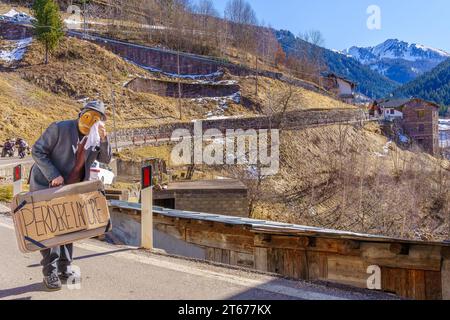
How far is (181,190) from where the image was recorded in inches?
666

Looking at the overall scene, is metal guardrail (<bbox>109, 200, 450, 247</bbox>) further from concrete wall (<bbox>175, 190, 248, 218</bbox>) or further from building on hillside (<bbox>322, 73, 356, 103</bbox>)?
building on hillside (<bbox>322, 73, 356, 103</bbox>)

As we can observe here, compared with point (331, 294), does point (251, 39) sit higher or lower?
higher

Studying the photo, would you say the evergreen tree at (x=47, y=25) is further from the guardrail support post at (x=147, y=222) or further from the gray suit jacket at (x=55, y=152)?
the gray suit jacket at (x=55, y=152)

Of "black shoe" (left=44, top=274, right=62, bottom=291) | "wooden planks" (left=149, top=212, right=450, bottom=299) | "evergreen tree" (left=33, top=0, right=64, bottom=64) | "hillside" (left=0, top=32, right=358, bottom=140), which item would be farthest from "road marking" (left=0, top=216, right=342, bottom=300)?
"evergreen tree" (left=33, top=0, right=64, bottom=64)

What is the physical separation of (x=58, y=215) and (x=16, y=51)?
60.1 meters

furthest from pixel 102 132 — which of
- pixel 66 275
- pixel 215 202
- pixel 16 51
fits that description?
pixel 16 51

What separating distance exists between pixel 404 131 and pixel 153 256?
65040 millimetres

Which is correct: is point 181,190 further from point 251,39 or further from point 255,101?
point 251,39

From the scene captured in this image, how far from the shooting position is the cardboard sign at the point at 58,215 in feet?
13.5

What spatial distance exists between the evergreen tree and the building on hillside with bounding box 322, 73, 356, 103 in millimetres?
54197

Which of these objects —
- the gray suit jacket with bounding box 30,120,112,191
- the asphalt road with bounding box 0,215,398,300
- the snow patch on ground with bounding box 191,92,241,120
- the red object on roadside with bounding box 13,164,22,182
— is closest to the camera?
the gray suit jacket with bounding box 30,120,112,191

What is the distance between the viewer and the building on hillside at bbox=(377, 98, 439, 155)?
6281 centimetres

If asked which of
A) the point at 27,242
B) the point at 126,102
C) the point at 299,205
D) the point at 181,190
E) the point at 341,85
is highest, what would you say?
the point at 341,85
